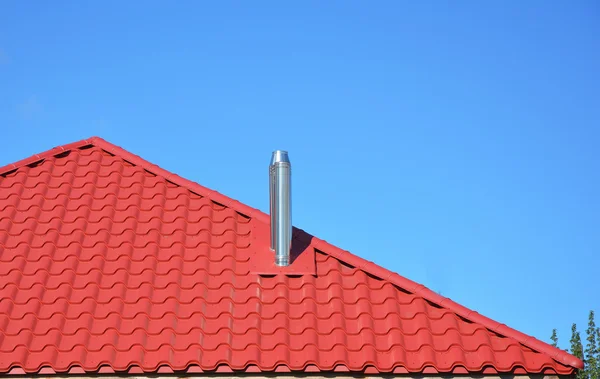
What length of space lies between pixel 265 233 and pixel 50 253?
320 cm

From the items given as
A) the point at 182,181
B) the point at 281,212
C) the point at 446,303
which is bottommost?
the point at 446,303

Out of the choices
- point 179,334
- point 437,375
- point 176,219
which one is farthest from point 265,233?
point 437,375

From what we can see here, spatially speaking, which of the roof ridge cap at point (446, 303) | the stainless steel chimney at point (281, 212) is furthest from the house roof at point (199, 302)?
the stainless steel chimney at point (281, 212)

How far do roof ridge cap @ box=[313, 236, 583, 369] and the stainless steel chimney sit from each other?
66 cm

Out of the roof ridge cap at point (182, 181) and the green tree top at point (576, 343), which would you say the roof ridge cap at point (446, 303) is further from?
the green tree top at point (576, 343)

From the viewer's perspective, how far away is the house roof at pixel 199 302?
10.5 meters

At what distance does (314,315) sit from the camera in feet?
37.0

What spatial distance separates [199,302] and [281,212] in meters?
1.76

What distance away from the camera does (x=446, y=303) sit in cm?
1153

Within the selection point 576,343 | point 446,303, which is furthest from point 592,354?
point 446,303

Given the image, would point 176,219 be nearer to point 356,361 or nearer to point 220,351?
point 220,351

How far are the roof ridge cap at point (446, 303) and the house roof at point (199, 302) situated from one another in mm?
19

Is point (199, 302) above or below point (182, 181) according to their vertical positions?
below

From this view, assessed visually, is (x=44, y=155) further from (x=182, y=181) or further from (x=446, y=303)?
(x=446, y=303)
